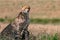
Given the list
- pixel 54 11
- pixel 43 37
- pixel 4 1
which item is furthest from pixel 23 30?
pixel 4 1

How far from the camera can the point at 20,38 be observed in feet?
29.4

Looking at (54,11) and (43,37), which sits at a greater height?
(43,37)

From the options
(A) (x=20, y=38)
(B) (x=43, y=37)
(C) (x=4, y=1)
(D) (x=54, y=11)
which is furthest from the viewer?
(C) (x=4, y=1)

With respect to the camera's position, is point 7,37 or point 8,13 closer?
point 7,37

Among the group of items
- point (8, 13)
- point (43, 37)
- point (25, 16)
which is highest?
point (25, 16)

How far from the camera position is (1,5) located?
1152 inches

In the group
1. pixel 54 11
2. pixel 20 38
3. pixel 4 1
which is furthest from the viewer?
pixel 4 1

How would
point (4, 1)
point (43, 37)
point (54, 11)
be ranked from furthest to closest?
point (4, 1), point (54, 11), point (43, 37)

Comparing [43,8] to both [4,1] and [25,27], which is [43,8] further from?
[25,27]

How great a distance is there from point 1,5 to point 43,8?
3.07 m

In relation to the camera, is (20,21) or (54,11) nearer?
(20,21)

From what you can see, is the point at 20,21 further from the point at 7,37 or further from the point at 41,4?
the point at 41,4

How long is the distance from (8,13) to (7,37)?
61.2 feet

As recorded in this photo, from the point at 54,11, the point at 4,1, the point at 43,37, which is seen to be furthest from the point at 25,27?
the point at 4,1
